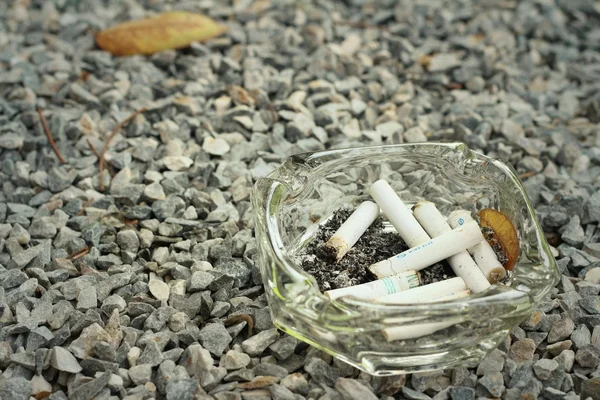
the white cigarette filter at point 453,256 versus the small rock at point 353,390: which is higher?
the white cigarette filter at point 453,256

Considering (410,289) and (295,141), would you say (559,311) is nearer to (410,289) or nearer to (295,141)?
(410,289)

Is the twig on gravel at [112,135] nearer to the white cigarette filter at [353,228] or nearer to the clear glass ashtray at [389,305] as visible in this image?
the clear glass ashtray at [389,305]

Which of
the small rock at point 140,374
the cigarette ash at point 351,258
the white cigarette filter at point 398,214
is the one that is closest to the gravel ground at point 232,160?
the small rock at point 140,374

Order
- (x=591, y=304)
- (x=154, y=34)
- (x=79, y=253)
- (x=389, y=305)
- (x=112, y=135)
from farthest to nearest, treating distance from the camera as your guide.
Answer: (x=154, y=34) < (x=112, y=135) < (x=79, y=253) < (x=591, y=304) < (x=389, y=305)

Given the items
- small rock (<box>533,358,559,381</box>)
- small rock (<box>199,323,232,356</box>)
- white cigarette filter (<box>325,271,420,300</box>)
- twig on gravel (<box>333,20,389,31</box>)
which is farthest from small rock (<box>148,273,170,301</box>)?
twig on gravel (<box>333,20,389,31</box>)

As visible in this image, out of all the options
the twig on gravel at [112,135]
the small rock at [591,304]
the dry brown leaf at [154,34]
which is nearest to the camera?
the small rock at [591,304]

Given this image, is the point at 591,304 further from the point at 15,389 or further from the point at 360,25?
the point at 360,25

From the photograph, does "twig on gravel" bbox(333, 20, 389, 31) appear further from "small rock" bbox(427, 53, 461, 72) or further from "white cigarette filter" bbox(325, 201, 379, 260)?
"white cigarette filter" bbox(325, 201, 379, 260)

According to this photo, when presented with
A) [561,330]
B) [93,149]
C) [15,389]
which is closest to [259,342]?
[15,389]
